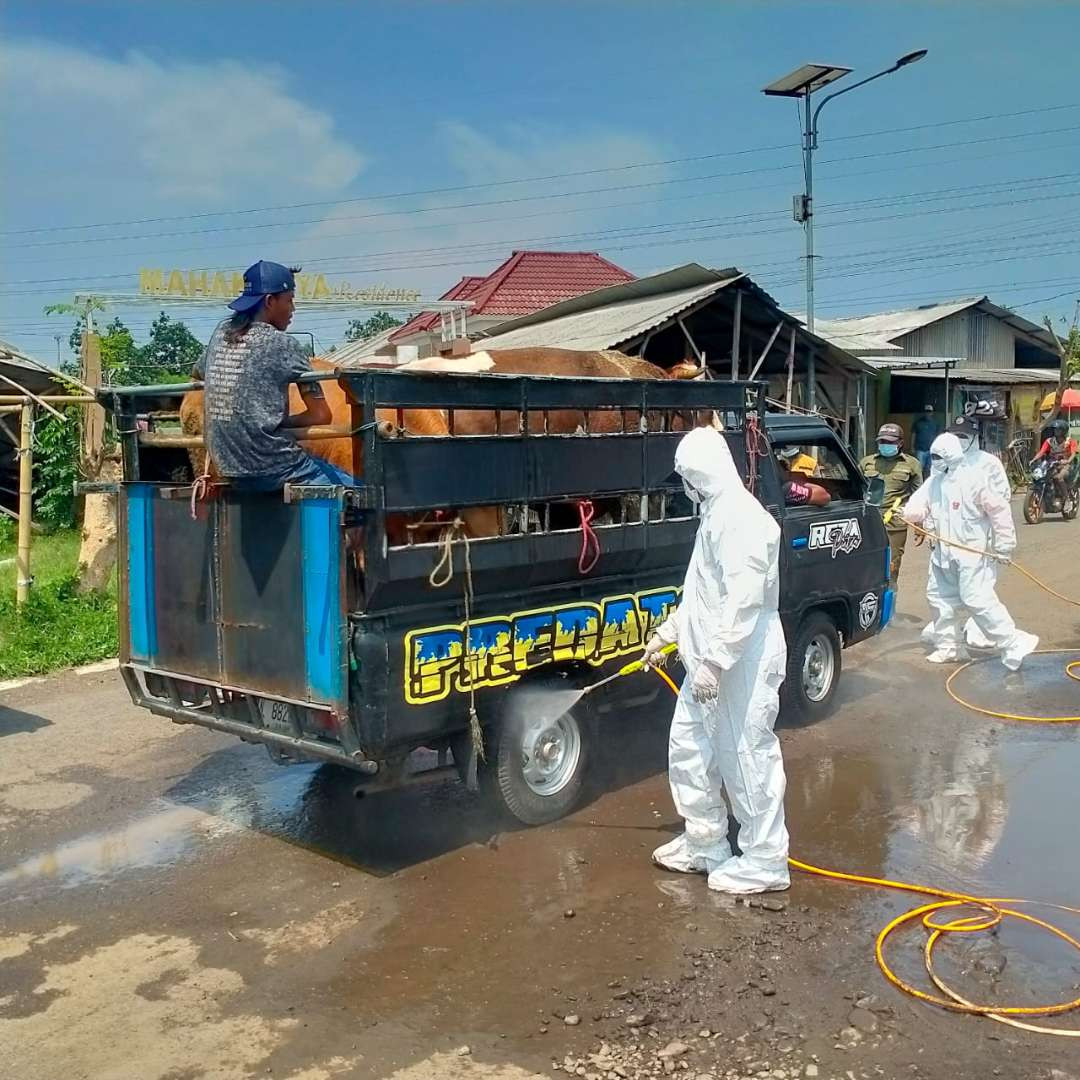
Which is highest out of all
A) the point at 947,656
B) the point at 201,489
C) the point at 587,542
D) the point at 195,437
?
the point at 195,437

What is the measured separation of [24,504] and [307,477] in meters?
Result: 5.92

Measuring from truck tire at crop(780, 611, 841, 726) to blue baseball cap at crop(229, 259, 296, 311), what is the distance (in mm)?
3704

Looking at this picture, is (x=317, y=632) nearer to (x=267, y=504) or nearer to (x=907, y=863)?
(x=267, y=504)

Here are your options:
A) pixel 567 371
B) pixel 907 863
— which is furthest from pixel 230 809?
pixel 907 863

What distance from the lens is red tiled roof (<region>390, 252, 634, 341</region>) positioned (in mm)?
28266

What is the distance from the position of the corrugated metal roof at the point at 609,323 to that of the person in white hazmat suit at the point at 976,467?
468 cm

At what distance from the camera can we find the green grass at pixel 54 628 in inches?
348

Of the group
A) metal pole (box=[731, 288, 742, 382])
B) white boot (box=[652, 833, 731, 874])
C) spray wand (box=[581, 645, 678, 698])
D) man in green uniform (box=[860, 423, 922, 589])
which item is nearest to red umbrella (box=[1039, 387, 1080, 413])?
metal pole (box=[731, 288, 742, 382])

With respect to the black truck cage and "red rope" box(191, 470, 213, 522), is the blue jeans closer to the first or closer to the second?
the black truck cage

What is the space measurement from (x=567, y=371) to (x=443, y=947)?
324cm

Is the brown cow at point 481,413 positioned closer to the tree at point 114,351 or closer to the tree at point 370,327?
the tree at point 114,351

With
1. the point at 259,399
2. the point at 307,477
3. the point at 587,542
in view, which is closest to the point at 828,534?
the point at 587,542

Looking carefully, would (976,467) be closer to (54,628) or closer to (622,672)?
(622,672)

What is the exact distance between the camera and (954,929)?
4.27 metres
